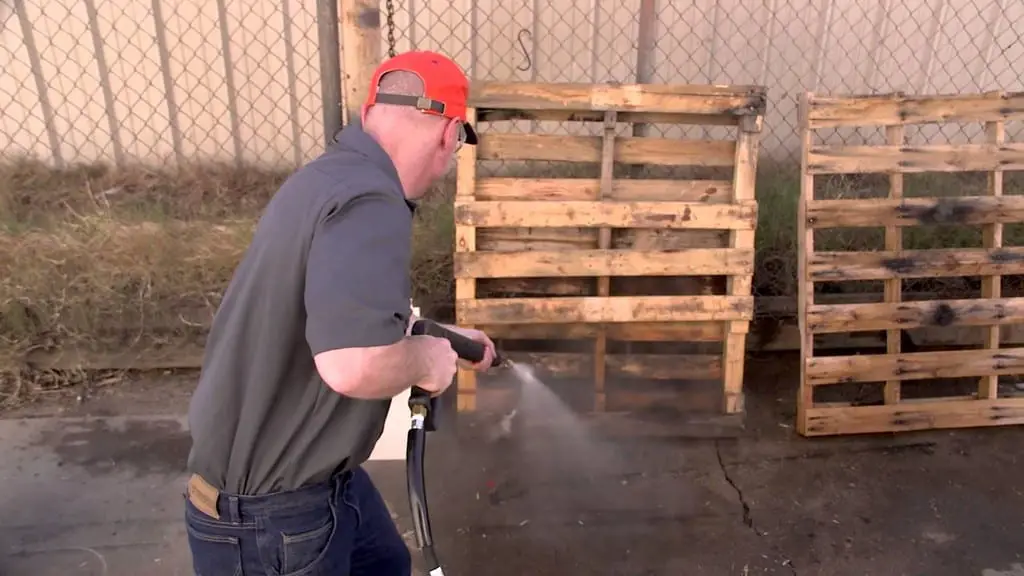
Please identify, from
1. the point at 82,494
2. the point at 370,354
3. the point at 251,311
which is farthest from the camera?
the point at 82,494

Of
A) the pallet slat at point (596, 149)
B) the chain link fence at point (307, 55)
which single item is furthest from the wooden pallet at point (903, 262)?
the chain link fence at point (307, 55)

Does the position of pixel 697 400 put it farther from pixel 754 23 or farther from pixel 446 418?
pixel 754 23

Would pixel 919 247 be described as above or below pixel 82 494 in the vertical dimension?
above

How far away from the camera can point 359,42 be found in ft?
10.9

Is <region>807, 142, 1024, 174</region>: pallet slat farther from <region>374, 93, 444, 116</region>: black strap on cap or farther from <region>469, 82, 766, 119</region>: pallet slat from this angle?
<region>374, 93, 444, 116</region>: black strap on cap

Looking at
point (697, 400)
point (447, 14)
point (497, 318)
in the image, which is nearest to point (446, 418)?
point (497, 318)

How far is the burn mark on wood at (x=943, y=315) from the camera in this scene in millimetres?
4078

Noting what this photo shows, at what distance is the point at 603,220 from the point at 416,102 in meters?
2.11

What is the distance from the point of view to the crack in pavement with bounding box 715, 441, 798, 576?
10.5 feet

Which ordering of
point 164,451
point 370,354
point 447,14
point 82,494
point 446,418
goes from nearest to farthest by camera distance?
point 370,354, point 82,494, point 164,451, point 446,418, point 447,14

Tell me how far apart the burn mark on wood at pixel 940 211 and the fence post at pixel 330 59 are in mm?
2779

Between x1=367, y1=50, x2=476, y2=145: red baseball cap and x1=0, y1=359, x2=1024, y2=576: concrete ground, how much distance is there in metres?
1.99

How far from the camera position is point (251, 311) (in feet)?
5.83

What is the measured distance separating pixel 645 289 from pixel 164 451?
2537 mm
